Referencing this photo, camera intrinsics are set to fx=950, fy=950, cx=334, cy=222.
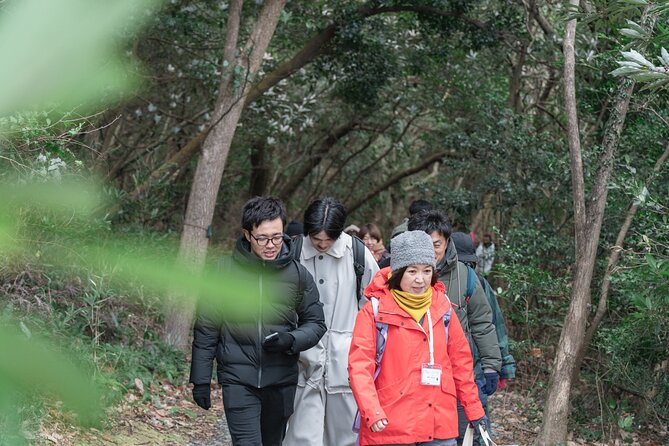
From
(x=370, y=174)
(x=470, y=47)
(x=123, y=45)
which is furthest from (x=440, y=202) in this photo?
(x=123, y=45)

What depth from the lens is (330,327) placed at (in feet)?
17.5

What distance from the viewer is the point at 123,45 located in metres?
0.94

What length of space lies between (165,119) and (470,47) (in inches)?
194

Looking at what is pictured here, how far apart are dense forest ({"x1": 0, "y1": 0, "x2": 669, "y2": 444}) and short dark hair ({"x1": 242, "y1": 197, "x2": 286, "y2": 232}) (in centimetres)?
60

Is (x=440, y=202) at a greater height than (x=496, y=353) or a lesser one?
greater

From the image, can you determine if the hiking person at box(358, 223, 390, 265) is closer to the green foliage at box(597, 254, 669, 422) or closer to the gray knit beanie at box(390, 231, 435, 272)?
the green foliage at box(597, 254, 669, 422)

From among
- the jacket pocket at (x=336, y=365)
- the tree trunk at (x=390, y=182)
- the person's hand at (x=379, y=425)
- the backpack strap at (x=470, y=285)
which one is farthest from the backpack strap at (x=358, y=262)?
the tree trunk at (x=390, y=182)

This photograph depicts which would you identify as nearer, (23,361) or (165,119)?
(23,361)

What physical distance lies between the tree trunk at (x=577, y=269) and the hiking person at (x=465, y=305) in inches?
86.1

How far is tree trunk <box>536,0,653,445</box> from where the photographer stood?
7.49 m

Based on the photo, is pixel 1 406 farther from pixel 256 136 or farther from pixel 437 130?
pixel 437 130

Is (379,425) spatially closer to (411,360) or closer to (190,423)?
(411,360)

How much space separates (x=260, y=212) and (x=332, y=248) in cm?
81

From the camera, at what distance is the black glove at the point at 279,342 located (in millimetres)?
4566
